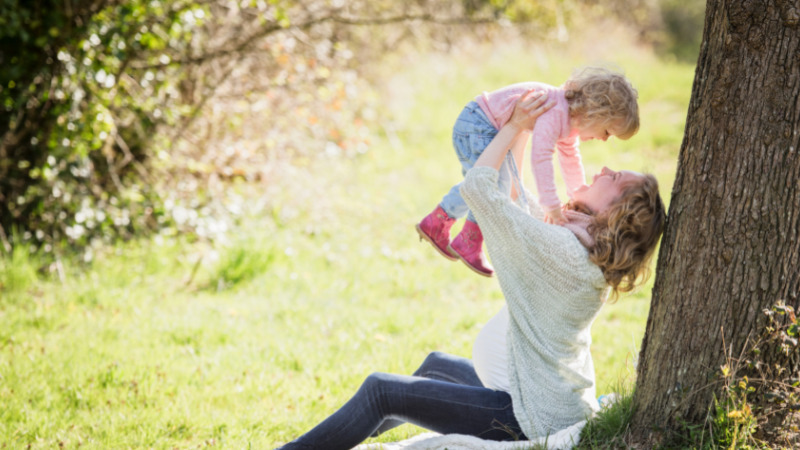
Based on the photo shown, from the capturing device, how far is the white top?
268 cm

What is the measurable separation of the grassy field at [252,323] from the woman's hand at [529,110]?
1258mm

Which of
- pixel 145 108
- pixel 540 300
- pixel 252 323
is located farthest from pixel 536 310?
pixel 145 108

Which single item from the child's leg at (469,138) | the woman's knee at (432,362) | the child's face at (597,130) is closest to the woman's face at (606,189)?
the child's face at (597,130)

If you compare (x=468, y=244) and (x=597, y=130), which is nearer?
(x=597, y=130)

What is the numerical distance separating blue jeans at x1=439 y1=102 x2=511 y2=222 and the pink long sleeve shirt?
4 cm

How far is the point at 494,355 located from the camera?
2.73 meters

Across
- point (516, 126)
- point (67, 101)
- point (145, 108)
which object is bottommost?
point (145, 108)

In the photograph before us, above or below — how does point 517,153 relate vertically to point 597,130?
below

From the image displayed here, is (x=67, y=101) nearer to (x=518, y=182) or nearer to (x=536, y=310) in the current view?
(x=518, y=182)

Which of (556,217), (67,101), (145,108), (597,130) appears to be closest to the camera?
(556,217)

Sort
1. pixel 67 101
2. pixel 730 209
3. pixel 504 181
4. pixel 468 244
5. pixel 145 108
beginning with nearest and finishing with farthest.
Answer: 1. pixel 730 209
2. pixel 504 181
3. pixel 468 244
4. pixel 67 101
5. pixel 145 108

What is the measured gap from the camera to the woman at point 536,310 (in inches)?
95.7

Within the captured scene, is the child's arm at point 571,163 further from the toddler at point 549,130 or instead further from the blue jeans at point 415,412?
the blue jeans at point 415,412

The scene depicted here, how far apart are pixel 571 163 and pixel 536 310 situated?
30.2 inches
